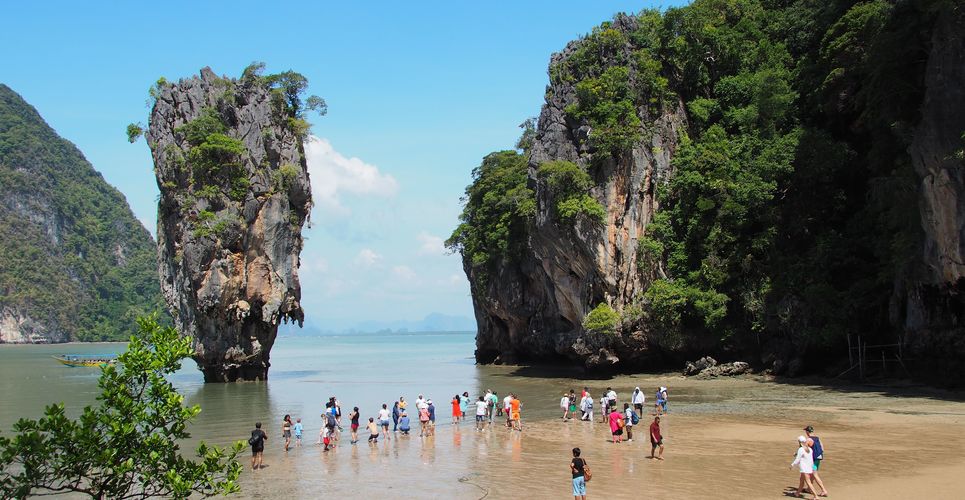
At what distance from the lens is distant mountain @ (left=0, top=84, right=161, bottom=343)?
482ft

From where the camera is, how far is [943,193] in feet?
86.2

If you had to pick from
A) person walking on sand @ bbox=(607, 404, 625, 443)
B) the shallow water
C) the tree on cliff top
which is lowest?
the shallow water

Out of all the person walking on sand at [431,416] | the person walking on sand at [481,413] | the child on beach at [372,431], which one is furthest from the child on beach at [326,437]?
the person walking on sand at [481,413]

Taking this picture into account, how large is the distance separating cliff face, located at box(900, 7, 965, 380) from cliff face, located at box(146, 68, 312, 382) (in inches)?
1337

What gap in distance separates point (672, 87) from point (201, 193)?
27.7 meters

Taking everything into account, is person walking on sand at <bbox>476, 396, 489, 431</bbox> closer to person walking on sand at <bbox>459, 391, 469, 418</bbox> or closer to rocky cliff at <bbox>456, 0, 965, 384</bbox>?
person walking on sand at <bbox>459, 391, 469, 418</bbox>

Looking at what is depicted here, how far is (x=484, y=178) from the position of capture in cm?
5509

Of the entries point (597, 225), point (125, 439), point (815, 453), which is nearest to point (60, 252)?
point (597, 225)

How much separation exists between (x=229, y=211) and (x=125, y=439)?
119 feet

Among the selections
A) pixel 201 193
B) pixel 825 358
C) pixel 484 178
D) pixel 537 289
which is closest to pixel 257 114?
pixel 201 193

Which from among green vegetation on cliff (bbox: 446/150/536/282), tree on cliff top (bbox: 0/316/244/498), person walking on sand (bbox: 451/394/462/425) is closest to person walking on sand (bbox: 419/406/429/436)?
person walking on sand (bbox: 451/394/462/425)

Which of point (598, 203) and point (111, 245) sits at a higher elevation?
point (111, 245)

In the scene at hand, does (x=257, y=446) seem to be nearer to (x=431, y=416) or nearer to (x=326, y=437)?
(x=326, y=437)

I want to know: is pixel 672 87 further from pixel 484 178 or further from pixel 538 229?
pixel 484 178
